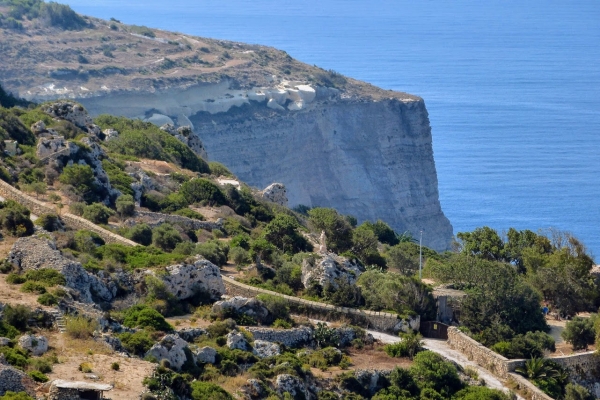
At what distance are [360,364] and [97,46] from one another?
9728cm

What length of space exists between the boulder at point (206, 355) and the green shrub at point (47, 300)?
122 inches

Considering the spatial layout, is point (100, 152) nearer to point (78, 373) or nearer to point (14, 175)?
point (14, 175)

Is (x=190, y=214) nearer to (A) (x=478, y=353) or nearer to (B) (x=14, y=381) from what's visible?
(A) (x=478, y=353)

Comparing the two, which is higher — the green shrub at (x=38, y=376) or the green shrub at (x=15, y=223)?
the green shrub at (x=15, y=223)

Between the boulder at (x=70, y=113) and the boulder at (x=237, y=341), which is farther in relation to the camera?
the boulder at (x=70, y=113)

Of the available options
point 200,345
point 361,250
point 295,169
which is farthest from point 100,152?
point 295,169

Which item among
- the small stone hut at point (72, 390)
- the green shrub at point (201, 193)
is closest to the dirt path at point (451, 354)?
the small stone hut at point (72, 390)

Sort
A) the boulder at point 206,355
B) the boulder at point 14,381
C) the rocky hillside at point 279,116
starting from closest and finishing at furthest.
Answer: the boulder at point 14,381 < the boulder at point 206,355 < the rocky hillside at point 279,116

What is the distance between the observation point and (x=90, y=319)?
26.9 metres

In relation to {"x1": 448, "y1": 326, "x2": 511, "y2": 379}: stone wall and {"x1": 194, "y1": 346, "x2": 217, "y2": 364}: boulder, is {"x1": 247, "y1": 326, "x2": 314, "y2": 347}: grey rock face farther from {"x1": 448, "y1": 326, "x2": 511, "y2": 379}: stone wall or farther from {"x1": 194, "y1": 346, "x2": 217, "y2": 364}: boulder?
{"x1": 448, "y1": 326, "x2": 511, "y2": 379}: stone wall

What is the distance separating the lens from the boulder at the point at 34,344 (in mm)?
24422

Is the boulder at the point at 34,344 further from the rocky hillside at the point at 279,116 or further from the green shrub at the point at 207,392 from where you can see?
the rocky hillside at the point at 279,116

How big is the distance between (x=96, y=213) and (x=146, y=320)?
11.7 meters

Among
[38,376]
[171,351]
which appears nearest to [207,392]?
[171,351]
